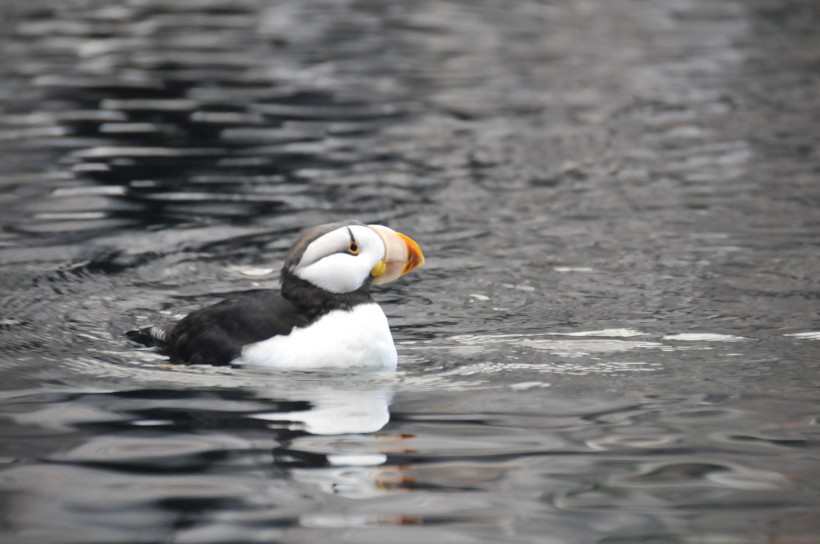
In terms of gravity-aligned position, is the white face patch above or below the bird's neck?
above

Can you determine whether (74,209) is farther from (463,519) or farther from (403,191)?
(463,519)

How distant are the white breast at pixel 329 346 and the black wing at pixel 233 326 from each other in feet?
0.15

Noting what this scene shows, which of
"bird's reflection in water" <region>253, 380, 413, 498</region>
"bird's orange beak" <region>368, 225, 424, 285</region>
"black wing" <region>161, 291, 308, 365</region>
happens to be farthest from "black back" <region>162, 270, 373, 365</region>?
"bird's reflection in water" <region>253, 380, 413, 498</region>

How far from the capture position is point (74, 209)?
36.8 ft

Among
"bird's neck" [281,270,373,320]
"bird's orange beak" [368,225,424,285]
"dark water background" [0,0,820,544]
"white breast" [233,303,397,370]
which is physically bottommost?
"dark water background" [0,0,820,544]

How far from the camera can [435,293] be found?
891 cm

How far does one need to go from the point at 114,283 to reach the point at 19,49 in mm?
12579

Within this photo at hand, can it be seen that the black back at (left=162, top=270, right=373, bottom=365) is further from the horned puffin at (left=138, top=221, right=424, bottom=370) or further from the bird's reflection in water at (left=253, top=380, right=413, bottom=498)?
the bird's reflection in water at (left=253, top=380, right=413, bottom=498)

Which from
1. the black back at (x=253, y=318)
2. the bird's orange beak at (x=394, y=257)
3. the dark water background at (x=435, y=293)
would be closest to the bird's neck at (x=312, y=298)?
the black back at (x=253, y=318)

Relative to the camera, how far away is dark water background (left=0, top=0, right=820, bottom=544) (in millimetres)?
5215

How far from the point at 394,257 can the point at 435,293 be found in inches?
77.6

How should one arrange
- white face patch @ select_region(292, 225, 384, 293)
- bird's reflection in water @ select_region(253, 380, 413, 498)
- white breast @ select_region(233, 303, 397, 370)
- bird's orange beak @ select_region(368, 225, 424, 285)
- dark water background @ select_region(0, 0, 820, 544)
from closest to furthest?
dark water background @ select_region(0, 0, 820, 544) < bird's reflection in water @ select_region(253, 380, 413, 498) < white breast @ select_region(233, 303, 397, 370) < white face patch @ select_region(292, 225, 384, 293) < bird's orange beak @ select_region(368, 225, 424, 285)

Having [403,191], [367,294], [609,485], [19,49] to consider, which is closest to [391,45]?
[19,49]

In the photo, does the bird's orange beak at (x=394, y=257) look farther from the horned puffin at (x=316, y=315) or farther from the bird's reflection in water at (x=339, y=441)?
the bird's reflection in water at (x=339, y=441)
